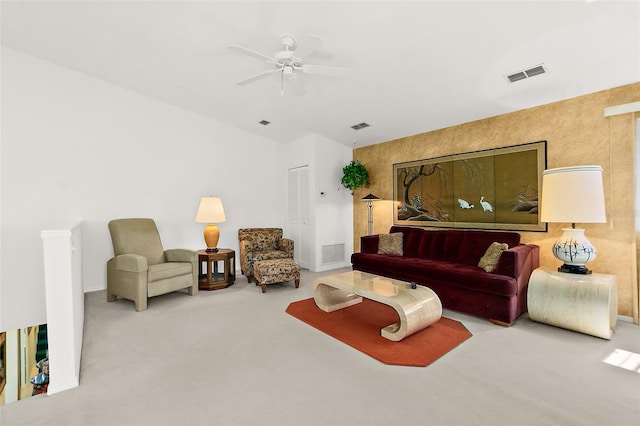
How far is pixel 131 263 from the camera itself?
3.63 metres

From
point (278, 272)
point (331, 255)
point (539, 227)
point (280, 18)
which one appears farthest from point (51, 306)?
point (539, 227)

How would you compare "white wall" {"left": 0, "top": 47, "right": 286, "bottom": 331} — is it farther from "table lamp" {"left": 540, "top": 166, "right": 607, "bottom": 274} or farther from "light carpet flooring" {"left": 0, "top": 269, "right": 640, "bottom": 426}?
"table lamp" {"left": 540, "top": 166, "right": 607, "bottom": 274}

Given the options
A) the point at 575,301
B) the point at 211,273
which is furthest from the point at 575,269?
the point at 211,273

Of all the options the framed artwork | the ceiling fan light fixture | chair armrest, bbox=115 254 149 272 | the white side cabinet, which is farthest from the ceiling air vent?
chair armrest, bbox=115 254 149 272

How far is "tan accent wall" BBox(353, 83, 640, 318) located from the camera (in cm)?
307

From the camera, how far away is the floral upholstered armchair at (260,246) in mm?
4988

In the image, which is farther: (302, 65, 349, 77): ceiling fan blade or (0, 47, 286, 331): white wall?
(0, 47, 286, 331): white wall

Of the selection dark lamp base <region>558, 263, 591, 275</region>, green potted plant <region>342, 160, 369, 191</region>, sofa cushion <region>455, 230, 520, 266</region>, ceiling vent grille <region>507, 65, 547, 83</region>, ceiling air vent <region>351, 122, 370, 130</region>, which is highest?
ceiling air vent <region>351, 122, 370, 130</region>

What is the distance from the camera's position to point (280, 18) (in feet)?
9.09

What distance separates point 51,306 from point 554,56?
4676 millimetres

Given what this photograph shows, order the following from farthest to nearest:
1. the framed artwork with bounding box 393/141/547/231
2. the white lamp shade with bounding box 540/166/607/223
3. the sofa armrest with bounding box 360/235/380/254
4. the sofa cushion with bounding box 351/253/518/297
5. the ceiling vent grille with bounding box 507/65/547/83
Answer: the sofa armrest with bounding box 360/235/380/254
the framed artwork with bounding box 393/141/547/231
the sofa cushion with bounding box 351/253/518/297
the ceiling vent grille with bounding box 507/65/547/83
the white lamp shade with bounding box 540/166/607/223

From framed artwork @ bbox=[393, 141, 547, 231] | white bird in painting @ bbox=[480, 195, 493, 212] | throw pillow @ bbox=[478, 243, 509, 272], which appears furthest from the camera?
white bird in painting @ bbox=[480, 195, 493, 212]

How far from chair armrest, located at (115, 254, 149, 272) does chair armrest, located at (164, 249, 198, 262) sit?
0.65m

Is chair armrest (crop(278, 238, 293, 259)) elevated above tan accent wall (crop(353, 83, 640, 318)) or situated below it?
below
